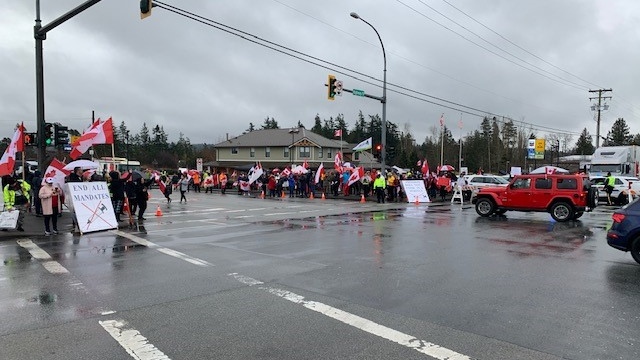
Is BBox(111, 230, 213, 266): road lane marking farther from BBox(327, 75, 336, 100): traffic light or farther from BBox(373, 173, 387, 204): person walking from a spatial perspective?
BBox(373, 173, 387, 204): person walking

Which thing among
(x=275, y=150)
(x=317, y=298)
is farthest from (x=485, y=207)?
(x=275, y=150)

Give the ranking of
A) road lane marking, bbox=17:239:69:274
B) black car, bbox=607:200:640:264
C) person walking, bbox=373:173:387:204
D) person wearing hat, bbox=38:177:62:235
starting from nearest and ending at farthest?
road lane marking, bbox=17:239:69:274 → black car, bbox=607:200:640:264 → person wearing hat, bbox=38:177:62:235 → person walking, bbox=373:173:387:204

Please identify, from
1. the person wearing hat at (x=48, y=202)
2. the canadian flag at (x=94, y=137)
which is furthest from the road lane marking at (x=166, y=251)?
the canadian flag at (x=94, y=137)

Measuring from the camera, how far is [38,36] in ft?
47.1

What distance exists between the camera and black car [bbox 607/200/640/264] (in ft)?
28.1

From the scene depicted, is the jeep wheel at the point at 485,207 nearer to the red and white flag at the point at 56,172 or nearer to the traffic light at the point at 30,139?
the red and white flag at the point at 56,172

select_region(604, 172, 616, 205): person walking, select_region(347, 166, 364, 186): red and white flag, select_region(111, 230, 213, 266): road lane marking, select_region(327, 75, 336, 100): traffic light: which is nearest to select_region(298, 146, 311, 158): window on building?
select_region(347, 166, 364, 186): red and white flag

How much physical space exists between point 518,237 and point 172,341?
10.2 metres

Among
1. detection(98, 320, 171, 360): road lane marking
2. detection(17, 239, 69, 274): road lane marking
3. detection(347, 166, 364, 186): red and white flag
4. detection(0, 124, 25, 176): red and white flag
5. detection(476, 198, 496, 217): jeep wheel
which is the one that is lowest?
detection(17, 239, 69, 274): road lane marking

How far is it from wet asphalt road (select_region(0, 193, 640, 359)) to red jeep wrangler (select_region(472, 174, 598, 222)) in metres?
5.46

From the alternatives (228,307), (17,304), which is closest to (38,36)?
(17,304)

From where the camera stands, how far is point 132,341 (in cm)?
477

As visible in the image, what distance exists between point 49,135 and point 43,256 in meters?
7.24

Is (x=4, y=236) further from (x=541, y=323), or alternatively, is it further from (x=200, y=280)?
(x=541, y=323)
